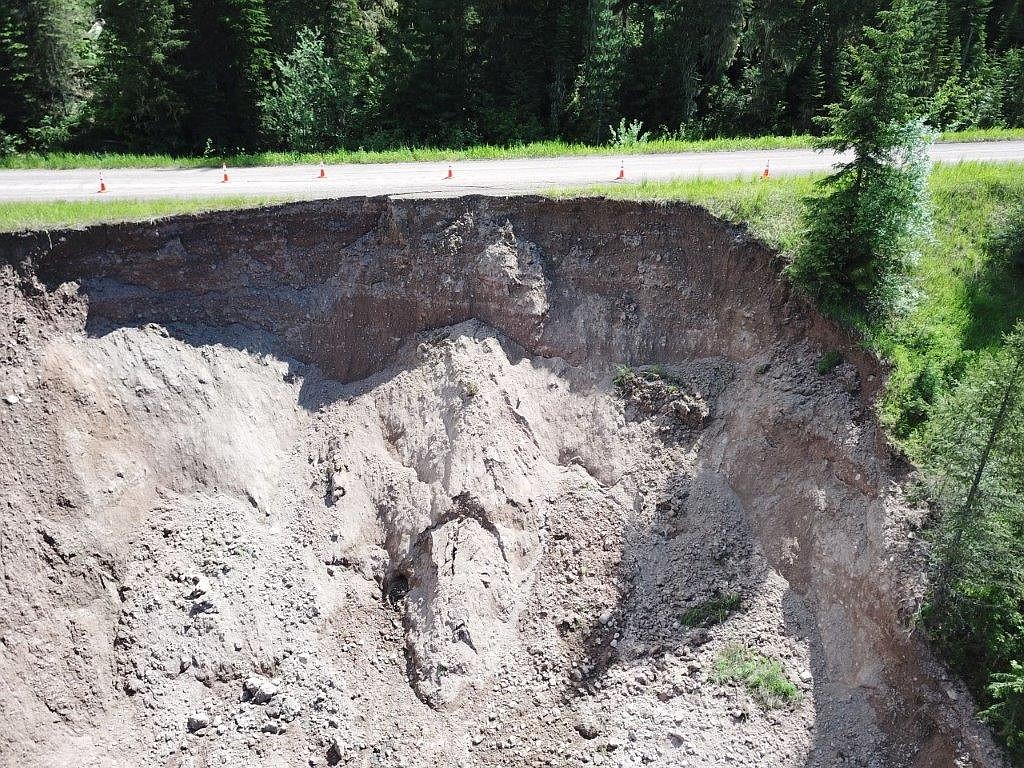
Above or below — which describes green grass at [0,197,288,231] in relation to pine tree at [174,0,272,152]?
below

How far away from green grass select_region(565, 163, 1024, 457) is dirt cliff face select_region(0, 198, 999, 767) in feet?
2.40

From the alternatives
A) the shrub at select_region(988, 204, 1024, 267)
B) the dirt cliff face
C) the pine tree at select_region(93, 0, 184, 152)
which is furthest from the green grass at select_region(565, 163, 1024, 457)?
the pine tree at select_region(93, 0, 184, 152)

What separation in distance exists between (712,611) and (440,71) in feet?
89.3

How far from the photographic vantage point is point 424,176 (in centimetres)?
2453

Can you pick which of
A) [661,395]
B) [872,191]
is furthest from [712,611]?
[872,191]

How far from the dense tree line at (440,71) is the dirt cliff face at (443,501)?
13.3 m

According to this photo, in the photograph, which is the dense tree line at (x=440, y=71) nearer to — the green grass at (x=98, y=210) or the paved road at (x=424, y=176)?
the paved road at (x=424, y=176)

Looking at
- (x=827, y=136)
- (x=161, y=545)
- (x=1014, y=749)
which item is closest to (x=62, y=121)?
(x=161, y=545)

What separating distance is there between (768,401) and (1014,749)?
845 cm

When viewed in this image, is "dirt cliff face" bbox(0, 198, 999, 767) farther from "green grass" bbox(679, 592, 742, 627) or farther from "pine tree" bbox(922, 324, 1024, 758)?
"pine tree" bbox(922, 324, 1024, 758)

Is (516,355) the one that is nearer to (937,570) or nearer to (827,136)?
(827,136)

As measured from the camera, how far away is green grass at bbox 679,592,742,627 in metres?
16.3

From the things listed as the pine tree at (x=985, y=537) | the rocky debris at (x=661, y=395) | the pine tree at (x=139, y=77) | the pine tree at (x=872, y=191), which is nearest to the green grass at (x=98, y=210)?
the pine tree at (x=139, y=77)

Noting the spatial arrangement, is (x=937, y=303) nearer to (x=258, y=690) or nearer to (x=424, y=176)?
(x=424, y=176)
